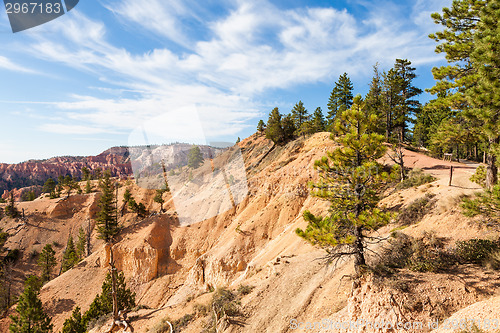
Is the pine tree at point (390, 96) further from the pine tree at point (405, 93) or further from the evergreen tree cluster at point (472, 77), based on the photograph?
the evergreen tree cluster at point (472, 77)

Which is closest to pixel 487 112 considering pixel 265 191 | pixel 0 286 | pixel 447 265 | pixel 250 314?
pixel 447 265

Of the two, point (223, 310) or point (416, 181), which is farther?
point (416, 181)

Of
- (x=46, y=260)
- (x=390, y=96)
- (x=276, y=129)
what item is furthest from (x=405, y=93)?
(x=46, y=260)

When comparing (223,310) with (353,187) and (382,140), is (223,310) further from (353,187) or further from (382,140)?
(382,140)

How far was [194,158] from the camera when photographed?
214ft

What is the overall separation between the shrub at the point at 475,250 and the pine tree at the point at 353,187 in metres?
4.24

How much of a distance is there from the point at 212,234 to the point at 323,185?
3052cm

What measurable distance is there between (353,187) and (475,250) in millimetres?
6077

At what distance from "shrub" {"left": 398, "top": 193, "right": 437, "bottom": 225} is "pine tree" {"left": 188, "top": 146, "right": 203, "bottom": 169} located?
5462 centimetres

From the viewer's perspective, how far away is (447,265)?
396 inches

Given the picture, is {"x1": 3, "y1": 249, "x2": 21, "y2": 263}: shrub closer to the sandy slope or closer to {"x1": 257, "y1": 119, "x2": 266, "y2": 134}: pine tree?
the sandy slope

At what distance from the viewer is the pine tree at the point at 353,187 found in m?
9.38

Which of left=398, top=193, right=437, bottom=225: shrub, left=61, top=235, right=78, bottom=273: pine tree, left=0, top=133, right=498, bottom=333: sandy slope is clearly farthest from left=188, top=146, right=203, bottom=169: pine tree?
left=398, top=193, right=437, bottom=225: shrub

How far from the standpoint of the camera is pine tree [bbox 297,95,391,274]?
9375mm
